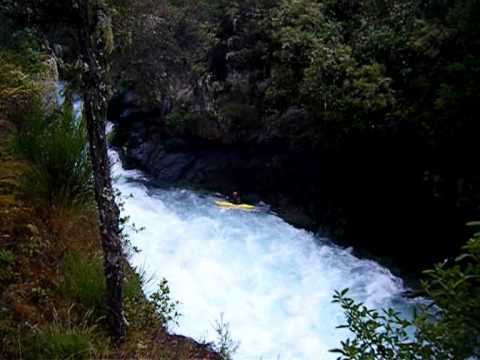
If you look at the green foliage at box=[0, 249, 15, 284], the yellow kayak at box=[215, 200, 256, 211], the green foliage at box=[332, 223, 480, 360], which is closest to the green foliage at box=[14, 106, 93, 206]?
the green foliage at box=[0, 249, 15, 284]

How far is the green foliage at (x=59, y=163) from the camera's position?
3918 millimetres

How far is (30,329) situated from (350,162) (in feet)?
25.4

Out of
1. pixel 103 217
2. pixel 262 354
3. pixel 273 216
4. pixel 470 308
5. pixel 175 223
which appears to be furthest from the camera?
pixel 273 216

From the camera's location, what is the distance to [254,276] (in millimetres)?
7781

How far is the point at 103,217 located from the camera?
2.90 meters

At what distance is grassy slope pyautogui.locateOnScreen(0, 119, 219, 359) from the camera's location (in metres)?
2.83

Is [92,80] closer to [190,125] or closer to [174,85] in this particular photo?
[190,125]

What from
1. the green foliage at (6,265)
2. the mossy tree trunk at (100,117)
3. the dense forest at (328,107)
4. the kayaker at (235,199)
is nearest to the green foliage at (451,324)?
the mossy tree trunk at (100,117)

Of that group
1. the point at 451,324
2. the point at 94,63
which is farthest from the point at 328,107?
the point at 451,324

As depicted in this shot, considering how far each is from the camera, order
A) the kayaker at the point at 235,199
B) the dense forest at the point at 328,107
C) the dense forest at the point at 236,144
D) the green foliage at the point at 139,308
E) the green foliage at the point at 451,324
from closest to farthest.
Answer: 1. the green foliage at the point at 451,324
2. the dense forest at the point at 236,144
3. the green foliage at the point at 139,308
4. the dense forest at the point at 328,107
5. the kayaker at the point at 235,199

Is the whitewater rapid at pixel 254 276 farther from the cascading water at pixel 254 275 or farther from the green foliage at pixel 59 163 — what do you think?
the green foliage at pixel 59 163

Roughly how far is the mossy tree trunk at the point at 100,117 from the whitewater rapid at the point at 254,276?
2.48 metres

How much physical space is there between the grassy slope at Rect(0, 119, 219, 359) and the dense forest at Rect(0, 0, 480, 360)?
0.01 m

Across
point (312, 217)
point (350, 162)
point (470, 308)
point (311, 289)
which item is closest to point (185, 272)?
point (311, 289)
